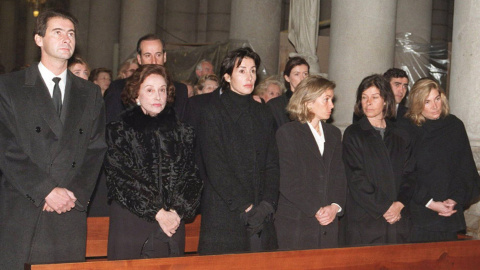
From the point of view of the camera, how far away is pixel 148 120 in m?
4.63

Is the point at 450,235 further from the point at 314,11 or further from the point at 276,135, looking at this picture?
the point at 314,11

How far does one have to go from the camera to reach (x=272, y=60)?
13047 mm

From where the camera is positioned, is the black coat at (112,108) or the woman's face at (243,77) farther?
the black coat at (112,108)

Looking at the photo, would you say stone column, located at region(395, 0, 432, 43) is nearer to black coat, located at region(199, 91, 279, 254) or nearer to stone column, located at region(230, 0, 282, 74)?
stone column, located at region(230, 0, 282, 74)

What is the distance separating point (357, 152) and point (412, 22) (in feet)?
32.9

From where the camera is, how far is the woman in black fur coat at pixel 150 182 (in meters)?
4.43

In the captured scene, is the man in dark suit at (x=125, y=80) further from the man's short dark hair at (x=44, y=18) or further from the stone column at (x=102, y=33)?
the stone column at (x=102, y=33)

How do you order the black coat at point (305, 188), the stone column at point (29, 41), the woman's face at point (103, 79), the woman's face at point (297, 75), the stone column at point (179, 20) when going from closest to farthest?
1. the black coat at point (305, 188)
2. the woman's face at point (297, 75)
3. the woman's face at point (103, 79)
4. the stone column at point (179, 20)
5. the stone column at point (29, 41)

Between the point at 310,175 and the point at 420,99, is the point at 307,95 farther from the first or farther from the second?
the point at 420,99

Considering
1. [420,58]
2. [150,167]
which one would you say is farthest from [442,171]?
[420,58]

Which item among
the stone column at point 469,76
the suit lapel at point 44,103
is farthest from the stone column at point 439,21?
the suit lapel at point 44,103

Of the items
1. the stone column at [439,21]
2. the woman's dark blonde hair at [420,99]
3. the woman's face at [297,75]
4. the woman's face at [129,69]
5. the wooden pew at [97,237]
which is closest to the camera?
the wooden pew at [97,237]

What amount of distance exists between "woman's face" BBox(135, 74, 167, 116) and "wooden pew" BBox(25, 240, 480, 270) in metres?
1.55

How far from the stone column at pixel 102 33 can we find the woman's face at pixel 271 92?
1184cm
